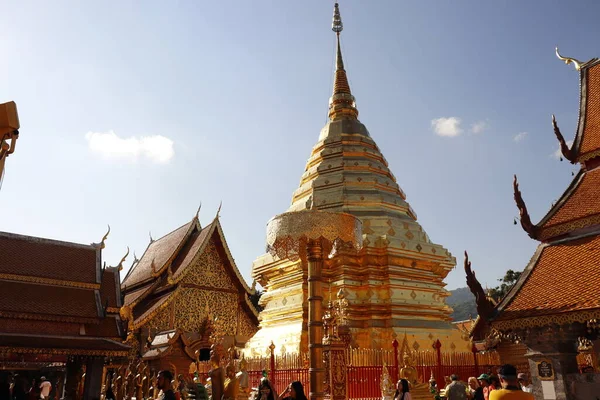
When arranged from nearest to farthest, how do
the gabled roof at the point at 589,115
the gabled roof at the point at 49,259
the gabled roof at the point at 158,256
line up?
1. the gabled roof at the point at 589,115
2. the gabled roof at the point at 49,259
3. the gabled roof at the point at 158,256

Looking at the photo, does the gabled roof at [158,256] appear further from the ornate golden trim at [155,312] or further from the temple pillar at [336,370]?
the temple pillar at [336,370]

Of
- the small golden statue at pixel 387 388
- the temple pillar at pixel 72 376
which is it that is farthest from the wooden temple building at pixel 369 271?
the temple pillar at pixel 72 376

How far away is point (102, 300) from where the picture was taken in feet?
44.1

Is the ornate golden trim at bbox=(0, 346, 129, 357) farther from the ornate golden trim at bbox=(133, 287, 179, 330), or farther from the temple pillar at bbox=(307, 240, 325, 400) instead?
the temple pillar at bbox=(307, 240, 325, 400)

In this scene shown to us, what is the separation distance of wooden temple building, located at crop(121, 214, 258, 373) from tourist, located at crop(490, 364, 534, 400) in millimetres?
12966

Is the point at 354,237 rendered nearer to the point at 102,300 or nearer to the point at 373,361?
the point at 373,361

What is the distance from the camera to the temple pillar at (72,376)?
1203cm

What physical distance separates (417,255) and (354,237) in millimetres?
6522

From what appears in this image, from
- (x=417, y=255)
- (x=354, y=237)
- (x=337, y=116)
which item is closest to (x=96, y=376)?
(x=354, y=237)

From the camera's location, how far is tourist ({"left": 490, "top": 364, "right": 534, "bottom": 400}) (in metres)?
3.28

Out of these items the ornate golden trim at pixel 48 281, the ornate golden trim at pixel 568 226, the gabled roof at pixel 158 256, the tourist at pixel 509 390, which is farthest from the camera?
the gabled roof at pixel 158 256

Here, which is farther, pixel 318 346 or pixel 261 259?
pixel 261 259

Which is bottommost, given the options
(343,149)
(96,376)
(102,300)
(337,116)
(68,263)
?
(96,376)

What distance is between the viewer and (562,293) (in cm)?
697
